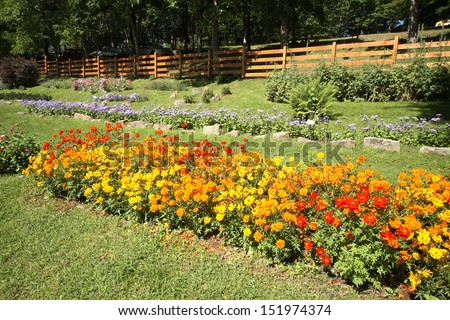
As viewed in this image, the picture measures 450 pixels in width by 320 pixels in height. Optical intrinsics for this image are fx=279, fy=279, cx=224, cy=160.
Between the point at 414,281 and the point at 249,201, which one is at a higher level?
the point at 249,201

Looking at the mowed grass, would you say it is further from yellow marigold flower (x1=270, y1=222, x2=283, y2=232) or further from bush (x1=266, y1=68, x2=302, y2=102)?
bush (x1=266, y1=68, x2=302, y2=102)

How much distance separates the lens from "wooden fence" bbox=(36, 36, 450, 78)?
35.9ft

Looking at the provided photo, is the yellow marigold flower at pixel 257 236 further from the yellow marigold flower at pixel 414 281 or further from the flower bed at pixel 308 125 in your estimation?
the flower bed at pixel 308 125

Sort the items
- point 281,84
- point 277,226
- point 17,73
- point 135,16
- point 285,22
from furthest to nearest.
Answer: point 135,16 → point 17,73 → point 285,22 → point 281,84 → point 277,226

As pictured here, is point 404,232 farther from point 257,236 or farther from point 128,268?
point 128,268

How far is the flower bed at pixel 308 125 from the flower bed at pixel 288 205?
10.8 ft

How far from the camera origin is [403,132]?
21.2 ft

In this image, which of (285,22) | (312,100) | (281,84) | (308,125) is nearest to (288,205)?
(308,125)

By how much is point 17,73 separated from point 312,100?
913 inches

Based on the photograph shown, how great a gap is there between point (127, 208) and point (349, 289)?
2.90 metres

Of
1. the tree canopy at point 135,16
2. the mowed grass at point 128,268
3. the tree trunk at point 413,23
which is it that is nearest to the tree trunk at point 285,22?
the tree canopy at point 135,16

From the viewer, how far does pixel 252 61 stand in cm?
1552

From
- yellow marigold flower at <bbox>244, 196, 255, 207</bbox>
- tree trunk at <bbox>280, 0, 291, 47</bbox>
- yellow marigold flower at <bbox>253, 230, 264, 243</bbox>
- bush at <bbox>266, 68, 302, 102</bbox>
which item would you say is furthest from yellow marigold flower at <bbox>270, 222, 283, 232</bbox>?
tree trunk at <bbox>280, 0, 291, 47</bbox>

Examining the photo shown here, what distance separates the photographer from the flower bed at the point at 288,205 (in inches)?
99.3
